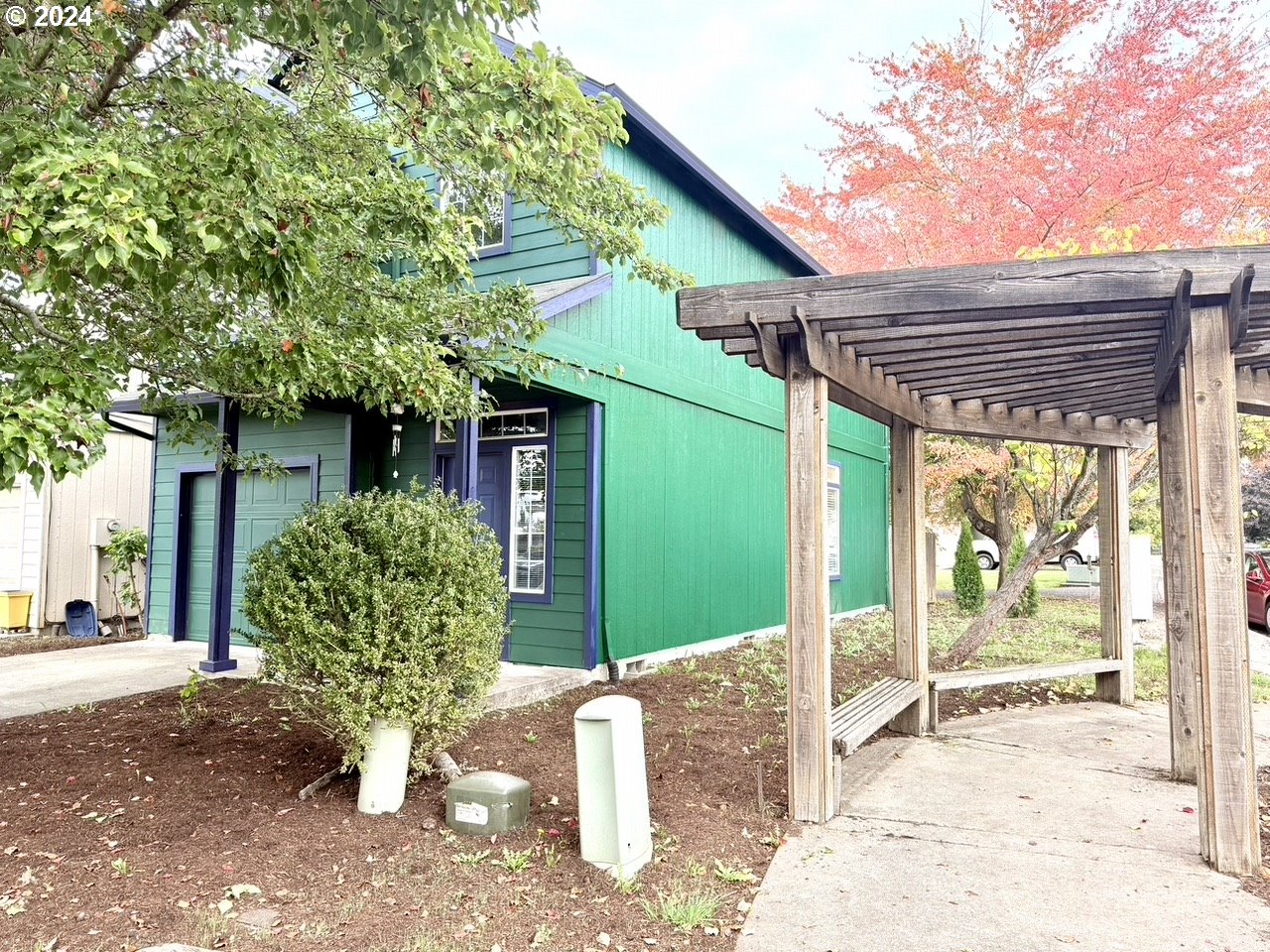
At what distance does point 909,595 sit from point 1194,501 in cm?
245

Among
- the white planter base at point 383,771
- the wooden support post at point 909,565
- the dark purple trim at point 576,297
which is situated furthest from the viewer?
the dark purple trim at point 576,297

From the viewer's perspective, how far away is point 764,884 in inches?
133

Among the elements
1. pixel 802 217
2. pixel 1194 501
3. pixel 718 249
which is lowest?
pixel 1194 501

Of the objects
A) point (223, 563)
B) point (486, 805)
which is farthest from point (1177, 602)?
point (223, 563)

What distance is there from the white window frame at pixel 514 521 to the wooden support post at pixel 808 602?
3.78m

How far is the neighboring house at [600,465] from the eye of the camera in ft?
24.2

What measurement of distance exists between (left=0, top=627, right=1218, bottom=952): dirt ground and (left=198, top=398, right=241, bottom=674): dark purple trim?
1.56 m

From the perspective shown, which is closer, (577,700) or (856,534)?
(577,700)

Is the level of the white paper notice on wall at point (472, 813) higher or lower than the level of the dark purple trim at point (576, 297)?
lower

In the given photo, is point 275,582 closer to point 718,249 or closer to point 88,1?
point 88,1

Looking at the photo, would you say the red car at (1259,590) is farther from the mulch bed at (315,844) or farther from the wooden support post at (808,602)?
the wooden support post at (808,602)

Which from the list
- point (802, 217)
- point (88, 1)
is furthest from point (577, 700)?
point (802, 217)

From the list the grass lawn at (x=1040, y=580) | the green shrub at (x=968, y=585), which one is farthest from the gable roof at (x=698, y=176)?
the grass lawn at (x=1040, y=580)

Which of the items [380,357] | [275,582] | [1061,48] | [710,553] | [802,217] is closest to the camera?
[275,582]
